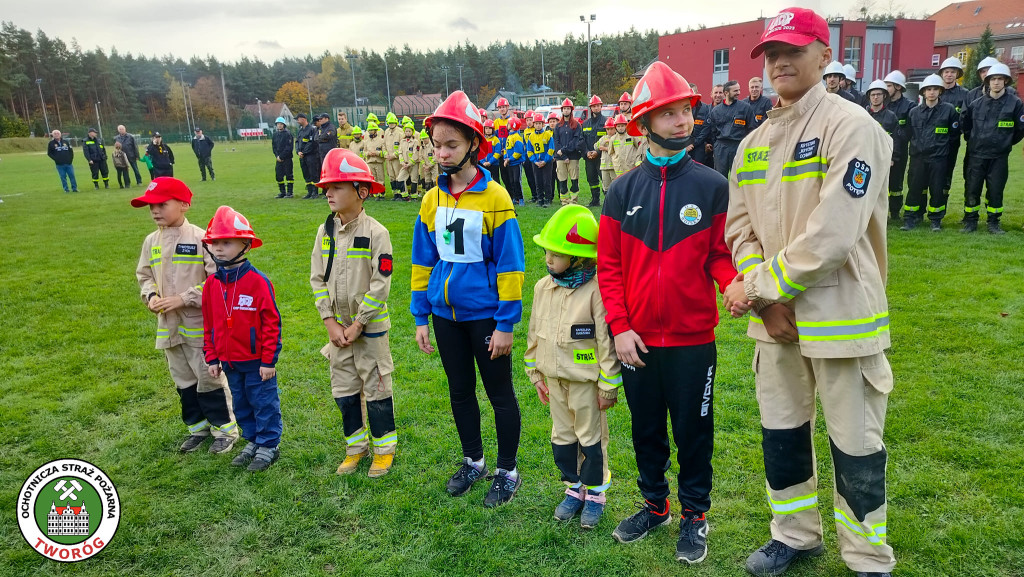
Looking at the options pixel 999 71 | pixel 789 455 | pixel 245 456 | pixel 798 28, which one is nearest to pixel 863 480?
pixel 789 455

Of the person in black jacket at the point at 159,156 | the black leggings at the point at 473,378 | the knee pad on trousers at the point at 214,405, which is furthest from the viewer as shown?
the person in black jacket at the point at 159,156

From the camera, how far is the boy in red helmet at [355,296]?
376 cm

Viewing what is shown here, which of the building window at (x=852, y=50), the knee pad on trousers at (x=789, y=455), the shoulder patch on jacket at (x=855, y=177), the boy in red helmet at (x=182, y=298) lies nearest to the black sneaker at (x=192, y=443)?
the boy in red helmet at (x=182, y=298)

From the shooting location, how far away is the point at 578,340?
3.12 metres

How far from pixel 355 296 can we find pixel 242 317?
32.6 inches

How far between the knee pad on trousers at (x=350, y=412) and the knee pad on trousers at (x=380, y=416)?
0.11 metres

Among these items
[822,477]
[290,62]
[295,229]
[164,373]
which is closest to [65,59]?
[290,62]

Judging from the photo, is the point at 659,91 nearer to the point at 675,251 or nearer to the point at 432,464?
the point at 675,251

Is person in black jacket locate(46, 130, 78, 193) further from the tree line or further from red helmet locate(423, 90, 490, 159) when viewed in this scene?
the tree line

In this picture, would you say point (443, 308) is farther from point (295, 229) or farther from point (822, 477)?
point (295, 229)

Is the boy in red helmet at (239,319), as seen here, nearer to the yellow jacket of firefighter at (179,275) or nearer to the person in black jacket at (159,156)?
the yellow jacket of firefighter at (179,275)

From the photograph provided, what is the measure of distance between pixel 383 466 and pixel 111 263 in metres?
8.74

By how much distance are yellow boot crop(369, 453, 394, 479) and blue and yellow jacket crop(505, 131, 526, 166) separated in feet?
37.7

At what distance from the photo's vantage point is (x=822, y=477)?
3.63 meters
